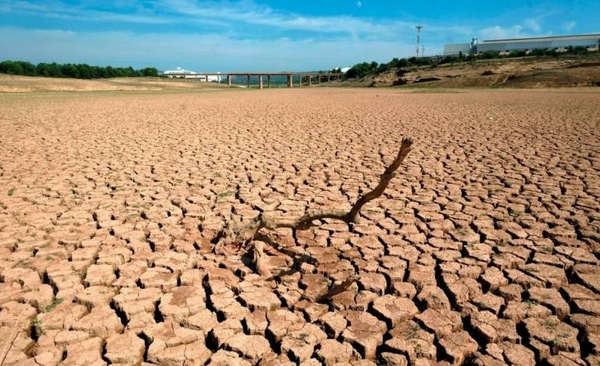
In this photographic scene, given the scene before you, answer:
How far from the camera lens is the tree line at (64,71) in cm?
5944

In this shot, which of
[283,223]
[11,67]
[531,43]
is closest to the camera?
[283,223]

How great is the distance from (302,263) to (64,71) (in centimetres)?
7323

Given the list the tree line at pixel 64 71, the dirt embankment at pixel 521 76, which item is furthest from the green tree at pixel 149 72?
the dirt embankment at pixel 521 76

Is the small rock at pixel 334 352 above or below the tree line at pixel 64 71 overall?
below

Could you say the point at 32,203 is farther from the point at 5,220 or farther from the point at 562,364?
the point at 562,364

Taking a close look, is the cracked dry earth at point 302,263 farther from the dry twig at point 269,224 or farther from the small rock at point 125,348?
the dry twig at point 269,224

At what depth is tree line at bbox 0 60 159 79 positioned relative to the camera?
2340 inches

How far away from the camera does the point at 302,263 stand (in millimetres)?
2842

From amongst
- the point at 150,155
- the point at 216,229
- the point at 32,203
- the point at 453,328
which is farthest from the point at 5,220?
the point at 453,328

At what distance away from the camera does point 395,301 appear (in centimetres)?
237

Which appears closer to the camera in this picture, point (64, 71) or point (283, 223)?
point (283, 223)

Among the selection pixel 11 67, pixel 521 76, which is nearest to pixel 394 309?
pixel 521 76

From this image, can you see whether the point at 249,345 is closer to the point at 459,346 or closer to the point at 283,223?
the point at 459,346

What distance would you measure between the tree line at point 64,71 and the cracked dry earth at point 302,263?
66.3 m
